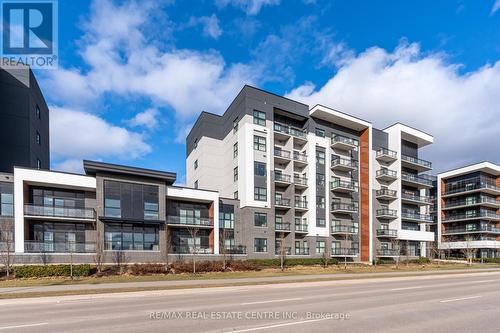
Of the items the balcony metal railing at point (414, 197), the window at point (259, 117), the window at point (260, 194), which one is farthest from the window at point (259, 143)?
the balcony metal railing at point (414, 197)

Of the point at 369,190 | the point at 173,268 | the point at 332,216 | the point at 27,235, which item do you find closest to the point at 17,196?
the point at 27,235

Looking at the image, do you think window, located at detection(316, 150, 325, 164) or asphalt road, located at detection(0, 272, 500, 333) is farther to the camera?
window, located at detection(316, 150, 325, 164)

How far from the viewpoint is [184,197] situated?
1478 inches

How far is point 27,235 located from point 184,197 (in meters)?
15.4

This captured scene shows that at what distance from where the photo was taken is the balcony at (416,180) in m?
54.2

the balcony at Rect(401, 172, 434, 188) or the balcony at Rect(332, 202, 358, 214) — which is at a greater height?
the balcony at Rect(401, 172, 434, 188)

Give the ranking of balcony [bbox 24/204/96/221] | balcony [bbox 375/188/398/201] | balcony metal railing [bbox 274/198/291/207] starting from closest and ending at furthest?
balcony [bbox 24/204/96/221]
balcony metal railing [bbox 274/198/291/207]
balcony [bbox 375/188/398/201]

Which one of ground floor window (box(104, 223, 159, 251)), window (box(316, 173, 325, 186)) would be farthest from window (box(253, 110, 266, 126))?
ground floor window (box(104, 223, 159, 251))

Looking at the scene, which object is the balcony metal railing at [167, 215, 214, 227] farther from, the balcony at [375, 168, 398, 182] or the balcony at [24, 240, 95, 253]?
the balcony at [375, 168, 398, 182]

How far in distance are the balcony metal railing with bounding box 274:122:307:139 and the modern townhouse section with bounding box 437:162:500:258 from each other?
42.3m

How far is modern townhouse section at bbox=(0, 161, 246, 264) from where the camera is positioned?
1147 inches

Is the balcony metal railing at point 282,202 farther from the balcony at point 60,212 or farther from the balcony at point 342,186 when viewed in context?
the balcony at point 60,212

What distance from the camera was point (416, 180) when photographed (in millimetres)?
55312

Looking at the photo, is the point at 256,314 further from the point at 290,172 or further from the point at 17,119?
the point at 17,119
